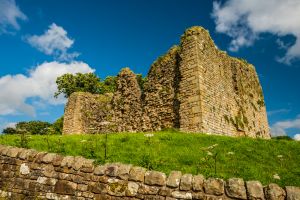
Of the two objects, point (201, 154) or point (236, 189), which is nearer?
point (236, 189)

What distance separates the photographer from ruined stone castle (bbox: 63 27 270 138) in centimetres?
1856

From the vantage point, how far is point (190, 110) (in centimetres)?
1817

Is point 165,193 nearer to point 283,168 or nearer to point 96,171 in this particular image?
point 96,171

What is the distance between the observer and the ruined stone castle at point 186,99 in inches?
731

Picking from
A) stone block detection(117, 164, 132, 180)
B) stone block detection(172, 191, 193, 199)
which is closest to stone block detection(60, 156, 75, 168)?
stone block detection(117, 164, 132, 180)

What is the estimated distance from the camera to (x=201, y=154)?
37.0 ft

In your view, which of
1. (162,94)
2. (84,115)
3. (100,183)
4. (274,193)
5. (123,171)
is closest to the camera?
(274,193)

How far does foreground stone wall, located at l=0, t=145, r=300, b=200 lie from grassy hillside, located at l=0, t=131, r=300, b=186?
0.75m

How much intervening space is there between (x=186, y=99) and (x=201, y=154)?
7.70 meters

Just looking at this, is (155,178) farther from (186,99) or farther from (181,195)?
(186,99)

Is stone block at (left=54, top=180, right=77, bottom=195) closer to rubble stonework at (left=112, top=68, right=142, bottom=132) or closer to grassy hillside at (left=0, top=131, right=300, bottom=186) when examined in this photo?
grassy hillside at (left=0, top=131, right=300, bottom=186)

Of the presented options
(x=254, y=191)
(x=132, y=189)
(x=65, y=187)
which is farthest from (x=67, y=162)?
(x=254, y=191)

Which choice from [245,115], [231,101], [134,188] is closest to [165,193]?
[134,188]

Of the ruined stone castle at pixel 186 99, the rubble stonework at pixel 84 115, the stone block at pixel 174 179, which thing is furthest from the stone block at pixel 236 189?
the rubble stonework at pixel 84 115
